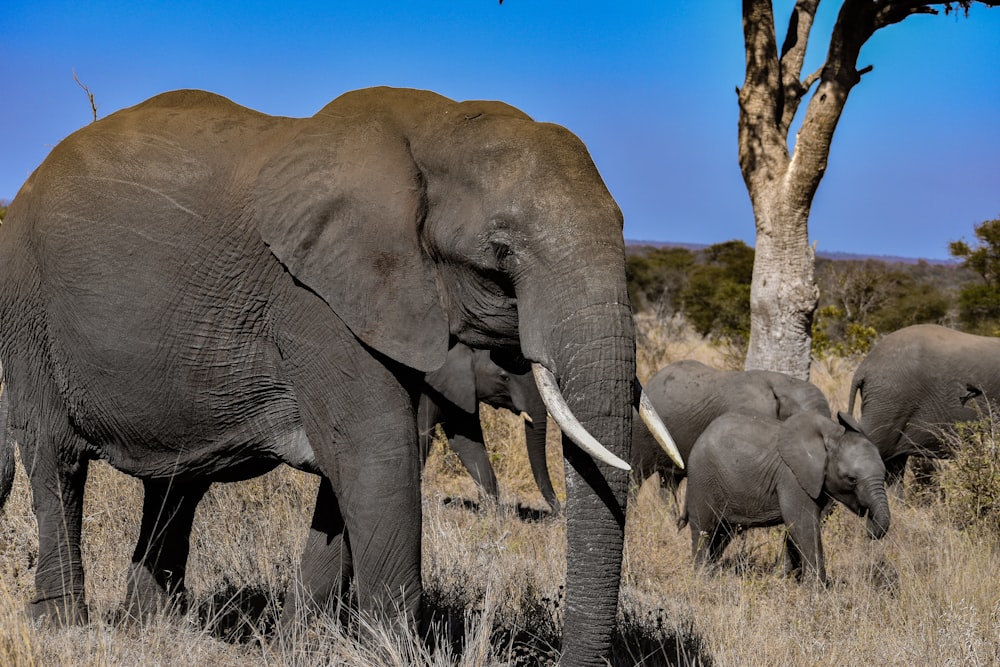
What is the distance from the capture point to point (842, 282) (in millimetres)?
25234

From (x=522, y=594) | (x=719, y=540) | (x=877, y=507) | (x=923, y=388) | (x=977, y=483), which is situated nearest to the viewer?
(x=522, y=594)

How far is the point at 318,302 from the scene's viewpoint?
12.7 ft

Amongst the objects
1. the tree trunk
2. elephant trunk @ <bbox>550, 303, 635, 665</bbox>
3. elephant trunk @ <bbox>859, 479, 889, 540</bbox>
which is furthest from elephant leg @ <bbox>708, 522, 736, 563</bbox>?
elephant trunk @ <bbox>550, 303, 635, 665</bbox>

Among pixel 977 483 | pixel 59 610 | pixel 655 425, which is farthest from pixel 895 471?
pixel 59 610

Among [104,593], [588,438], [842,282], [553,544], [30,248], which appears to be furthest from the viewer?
[842,282]

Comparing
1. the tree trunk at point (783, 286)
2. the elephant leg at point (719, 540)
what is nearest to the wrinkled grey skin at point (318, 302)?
the elephant leg at point (719, 540)

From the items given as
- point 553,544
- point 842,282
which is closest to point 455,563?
point 553,544

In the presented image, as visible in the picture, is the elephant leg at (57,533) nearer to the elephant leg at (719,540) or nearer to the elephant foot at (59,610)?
the elephant foot at (59,610)

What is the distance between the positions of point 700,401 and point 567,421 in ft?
16.6

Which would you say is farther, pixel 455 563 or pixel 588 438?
pixel 455 563

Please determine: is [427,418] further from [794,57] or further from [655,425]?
[655,425]

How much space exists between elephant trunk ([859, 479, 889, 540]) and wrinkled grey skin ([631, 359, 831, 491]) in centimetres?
128

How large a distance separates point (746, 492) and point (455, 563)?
201 cm

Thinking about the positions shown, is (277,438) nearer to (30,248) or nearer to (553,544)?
(30,248)
